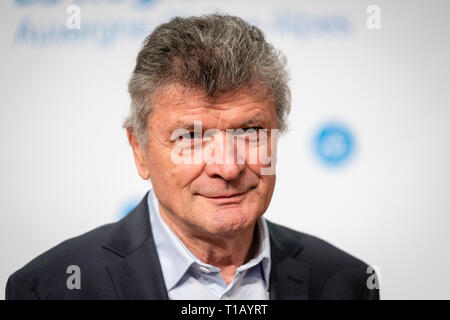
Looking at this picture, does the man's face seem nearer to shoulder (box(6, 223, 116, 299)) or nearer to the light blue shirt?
the light blue shirt

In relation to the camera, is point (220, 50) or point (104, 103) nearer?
point (220, 50)

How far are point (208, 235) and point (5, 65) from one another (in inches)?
44.5

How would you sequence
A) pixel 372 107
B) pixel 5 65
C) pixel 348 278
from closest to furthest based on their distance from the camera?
pixel 348 278 < pixel 5 65 < pixel 372 107

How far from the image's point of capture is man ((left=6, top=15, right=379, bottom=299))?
1300 mm

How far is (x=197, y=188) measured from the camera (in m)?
1.33

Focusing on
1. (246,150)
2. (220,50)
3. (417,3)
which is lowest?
(246,150)

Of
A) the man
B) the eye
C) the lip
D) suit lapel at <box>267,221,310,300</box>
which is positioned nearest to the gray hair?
the man

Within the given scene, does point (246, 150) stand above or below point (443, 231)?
above

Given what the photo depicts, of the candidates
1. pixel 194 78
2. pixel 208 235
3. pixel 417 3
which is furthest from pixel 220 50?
pixel 417 3

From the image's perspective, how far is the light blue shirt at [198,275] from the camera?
1431mm

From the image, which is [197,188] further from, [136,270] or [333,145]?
[333,145]

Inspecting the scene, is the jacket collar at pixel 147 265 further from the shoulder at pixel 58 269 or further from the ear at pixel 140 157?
the ear at pixel 140 157

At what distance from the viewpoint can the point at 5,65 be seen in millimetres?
1936

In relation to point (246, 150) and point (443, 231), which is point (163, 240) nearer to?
point (246, 150)
